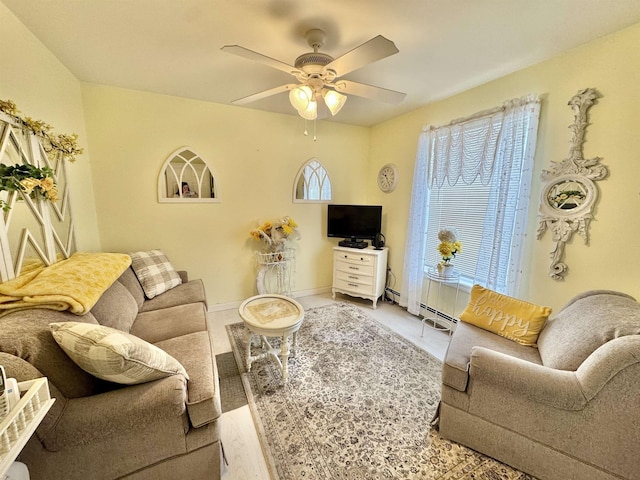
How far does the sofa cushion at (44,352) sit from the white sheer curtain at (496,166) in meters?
2.90

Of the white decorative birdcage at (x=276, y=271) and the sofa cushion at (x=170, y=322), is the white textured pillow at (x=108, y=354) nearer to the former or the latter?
the sofa cushion at (x=170, y=322)

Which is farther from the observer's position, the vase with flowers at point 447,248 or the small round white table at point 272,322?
the vase with flowers at point 447,248

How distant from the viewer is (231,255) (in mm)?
3283

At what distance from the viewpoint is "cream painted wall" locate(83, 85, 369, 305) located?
2.62 metres

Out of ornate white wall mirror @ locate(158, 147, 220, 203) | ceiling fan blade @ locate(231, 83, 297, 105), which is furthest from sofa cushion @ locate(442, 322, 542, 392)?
ornate white wall mirror @ locate(158, 147, 220, 203)

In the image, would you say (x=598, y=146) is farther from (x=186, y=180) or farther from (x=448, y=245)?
(x=186, y=180)

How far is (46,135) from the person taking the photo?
5.77 ft

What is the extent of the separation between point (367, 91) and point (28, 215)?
2.31 metres

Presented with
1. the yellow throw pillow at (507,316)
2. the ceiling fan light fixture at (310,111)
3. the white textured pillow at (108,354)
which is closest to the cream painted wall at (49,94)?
the white textured pillow at (108,354)

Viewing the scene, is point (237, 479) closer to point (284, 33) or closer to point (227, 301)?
point (227, 301)

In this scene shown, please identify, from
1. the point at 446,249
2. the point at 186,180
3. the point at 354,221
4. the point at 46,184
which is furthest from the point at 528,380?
the point at 186,180

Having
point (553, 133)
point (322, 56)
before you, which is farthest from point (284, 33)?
point (553, 133)

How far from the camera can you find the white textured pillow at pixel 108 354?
1.02 metres

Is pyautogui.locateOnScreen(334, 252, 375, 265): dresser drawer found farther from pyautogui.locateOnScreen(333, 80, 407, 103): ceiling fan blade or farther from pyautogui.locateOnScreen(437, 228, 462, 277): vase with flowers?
pyautogui.locateOnScreen(333, 80, 407, 103): ceiling fan blade
